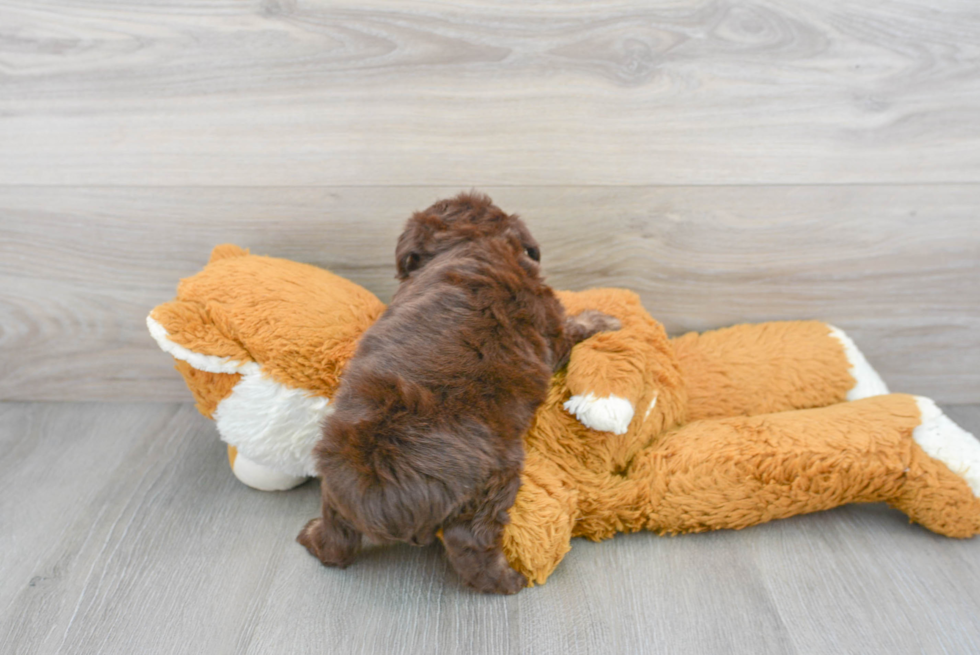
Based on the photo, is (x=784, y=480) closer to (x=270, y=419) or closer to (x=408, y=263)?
(x=408, y=263)

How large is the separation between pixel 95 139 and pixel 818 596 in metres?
1.33

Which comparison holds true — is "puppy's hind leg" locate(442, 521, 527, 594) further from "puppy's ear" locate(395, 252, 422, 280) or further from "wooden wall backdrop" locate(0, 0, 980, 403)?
"wooden wall backdrop" locate(0, 0, 980, 403)

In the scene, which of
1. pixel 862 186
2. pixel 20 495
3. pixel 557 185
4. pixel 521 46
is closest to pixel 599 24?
pixel 521 46

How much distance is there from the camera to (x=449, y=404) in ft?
2.49

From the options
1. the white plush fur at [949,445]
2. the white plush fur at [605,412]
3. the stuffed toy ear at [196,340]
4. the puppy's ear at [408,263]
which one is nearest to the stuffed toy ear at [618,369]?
the white plush fur at [605,412]

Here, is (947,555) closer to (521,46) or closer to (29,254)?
(521,46)

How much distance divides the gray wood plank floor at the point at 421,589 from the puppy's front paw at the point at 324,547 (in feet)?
0.06

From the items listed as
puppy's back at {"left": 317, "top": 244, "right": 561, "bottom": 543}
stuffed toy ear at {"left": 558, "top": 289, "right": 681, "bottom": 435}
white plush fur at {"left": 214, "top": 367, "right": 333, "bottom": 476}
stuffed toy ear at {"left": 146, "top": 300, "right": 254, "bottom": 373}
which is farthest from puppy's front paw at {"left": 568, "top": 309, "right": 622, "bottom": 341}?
stuffed toy ear at {"left": 146, "top": 300, "right": 254, "bottom": 373}

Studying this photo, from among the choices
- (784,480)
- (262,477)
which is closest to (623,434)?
(784,480)

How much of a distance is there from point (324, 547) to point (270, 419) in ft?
0.66

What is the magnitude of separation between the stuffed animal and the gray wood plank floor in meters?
0.05

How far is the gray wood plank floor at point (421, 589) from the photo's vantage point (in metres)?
0.81

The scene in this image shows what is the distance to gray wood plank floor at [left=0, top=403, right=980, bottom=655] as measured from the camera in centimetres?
81

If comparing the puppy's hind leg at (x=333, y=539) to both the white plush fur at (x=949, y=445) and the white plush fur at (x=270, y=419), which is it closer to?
the white plush fur at (x=270, y=419)
